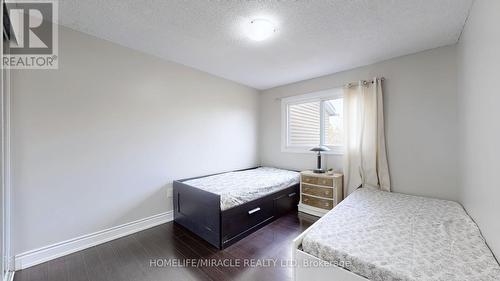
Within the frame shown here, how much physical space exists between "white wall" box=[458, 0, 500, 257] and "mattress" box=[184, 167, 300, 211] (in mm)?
2001

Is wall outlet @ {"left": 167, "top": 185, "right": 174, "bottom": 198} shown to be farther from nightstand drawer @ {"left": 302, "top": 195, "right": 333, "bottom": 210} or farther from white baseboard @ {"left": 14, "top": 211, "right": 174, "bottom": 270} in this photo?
nightstand drawer @ {"left": 302, "top": 195, "right": 333, "bottom": 210}

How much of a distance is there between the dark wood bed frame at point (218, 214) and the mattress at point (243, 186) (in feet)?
0.21

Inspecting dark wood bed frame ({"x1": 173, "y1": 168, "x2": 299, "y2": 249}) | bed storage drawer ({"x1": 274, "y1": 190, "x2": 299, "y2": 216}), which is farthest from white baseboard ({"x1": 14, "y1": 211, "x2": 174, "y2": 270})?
bed storage drawer ({"x1": 274, "y1": 190, "x2": 299, "y2": 216})

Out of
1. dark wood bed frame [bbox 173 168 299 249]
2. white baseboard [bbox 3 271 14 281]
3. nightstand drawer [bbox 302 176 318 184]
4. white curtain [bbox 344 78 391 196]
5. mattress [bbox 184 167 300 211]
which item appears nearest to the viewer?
white baseboard [bbox 3 271 14 281]

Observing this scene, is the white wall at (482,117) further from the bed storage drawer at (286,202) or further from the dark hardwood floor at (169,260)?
the bed storage drawer at (286,202)

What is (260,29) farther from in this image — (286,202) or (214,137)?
(286,202)

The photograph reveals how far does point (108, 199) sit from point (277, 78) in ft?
10.4

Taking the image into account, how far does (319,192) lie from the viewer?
3035mm

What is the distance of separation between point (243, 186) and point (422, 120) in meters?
2.49

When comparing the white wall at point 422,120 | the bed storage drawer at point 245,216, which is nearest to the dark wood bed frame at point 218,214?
Result: the bed storage drawer at point 245,216

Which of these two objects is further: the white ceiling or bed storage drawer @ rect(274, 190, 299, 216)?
bed storage drawer @ rect(274, 190, 299, 216)

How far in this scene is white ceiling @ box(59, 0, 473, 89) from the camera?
1.67 m

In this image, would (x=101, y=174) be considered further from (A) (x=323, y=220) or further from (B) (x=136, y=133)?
(A) (x=323, y=220)

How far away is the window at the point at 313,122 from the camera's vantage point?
3.35 meters
